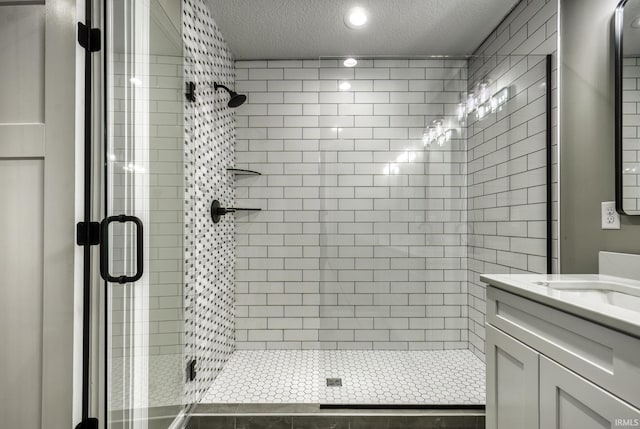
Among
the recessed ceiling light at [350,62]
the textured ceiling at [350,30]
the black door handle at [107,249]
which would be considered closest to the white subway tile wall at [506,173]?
the textured ceiling at [350,30]

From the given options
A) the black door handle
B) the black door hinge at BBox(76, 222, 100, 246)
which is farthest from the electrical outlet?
the black door hinge at BBox(76, 222, 100, 246)

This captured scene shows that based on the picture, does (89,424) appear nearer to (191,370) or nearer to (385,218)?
(191,370)

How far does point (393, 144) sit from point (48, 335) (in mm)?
1810

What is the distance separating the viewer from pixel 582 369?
909mm

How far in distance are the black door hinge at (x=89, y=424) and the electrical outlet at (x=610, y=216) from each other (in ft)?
7.28

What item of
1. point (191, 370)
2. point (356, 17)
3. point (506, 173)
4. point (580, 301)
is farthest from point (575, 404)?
point (356, 17)

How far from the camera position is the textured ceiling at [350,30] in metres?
2.17

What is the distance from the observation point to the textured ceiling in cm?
217

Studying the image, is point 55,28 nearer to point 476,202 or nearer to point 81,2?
point 81,2

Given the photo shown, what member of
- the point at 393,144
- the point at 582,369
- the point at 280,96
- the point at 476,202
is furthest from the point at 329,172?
the point at 582,369

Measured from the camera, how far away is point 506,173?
2.10 metres

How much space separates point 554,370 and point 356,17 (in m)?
2.22

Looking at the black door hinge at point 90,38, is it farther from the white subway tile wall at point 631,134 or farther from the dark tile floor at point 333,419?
the white subway tile wall at point 631,134

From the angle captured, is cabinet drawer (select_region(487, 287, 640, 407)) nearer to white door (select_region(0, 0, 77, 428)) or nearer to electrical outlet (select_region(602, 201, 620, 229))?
electrical outlet (select_region(602, 201, 620, 229))
